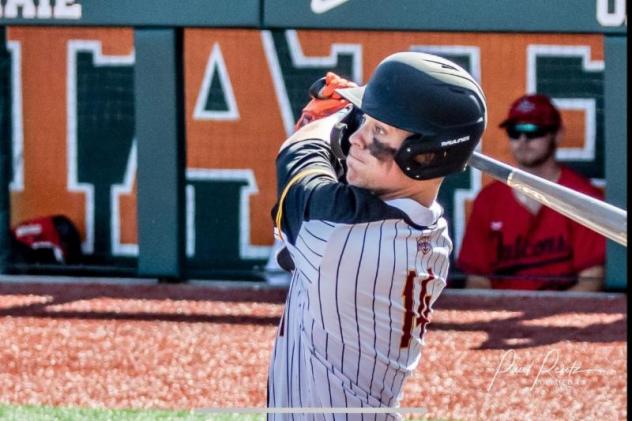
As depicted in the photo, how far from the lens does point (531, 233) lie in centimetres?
718

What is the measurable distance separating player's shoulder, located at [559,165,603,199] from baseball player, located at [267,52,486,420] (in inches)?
195

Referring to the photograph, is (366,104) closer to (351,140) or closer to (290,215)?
(351,140)

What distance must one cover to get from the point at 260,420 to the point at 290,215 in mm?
2898

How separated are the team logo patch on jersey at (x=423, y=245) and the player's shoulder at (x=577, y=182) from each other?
197 inches

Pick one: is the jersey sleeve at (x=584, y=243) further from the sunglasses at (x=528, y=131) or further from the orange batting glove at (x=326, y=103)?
the orange batting glove at (x=326, y=103)

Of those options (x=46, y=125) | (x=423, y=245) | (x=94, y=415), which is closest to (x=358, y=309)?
(x=423, y=245)

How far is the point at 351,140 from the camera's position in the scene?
2.10m

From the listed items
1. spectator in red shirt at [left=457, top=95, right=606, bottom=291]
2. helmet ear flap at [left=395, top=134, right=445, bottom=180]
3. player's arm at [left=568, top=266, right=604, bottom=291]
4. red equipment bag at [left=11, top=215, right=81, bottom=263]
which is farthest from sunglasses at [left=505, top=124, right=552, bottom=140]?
helmet ear flap at [left=395, top=134, right=445, bottom=180]

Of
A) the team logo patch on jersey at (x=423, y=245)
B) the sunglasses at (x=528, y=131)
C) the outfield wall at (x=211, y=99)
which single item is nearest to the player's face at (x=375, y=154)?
A: the team logo patch on jersey at (x=423, y=245)

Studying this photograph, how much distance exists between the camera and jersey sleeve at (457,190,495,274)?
24.0 feet

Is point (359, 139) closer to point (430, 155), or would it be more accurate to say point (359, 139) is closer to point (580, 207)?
point (430, 155)

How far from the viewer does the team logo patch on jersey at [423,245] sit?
219 centimetres

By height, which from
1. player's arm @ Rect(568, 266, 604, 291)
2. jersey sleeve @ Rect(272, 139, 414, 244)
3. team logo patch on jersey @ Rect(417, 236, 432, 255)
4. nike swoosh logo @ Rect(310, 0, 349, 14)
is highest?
nike swoosh logo @ Rect(310, 0, 349, 14)

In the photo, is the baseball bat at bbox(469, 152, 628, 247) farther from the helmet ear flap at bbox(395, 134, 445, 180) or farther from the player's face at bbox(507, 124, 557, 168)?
the player's face at bbox(507, 124, 557, 168)
